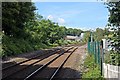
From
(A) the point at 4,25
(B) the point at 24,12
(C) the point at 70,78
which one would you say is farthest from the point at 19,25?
(C) the point at 70,78

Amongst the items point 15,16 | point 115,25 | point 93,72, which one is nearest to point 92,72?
point 93,72

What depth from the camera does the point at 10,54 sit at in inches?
1478

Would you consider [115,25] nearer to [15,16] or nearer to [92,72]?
[92,72]

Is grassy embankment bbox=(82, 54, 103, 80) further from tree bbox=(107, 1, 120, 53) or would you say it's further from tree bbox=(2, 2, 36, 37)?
tree bbox=(2, 2, 36, 37)

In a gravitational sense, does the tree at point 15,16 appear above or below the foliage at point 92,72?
above

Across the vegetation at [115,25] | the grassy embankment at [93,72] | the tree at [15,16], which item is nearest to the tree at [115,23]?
the vegetation at [115,25]

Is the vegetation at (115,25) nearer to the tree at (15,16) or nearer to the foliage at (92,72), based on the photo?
the foliage at (92,72)

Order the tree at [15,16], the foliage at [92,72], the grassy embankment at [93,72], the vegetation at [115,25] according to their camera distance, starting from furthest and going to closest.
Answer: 1. the tree at [15,16]
2. the foliage at [92,72]
3. the grassy embankment at [93,72]
4. the vegetation at [115,25]

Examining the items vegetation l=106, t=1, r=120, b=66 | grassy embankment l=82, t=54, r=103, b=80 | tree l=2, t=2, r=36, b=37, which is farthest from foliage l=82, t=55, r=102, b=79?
tree l=2, t=2, r=36, b=37

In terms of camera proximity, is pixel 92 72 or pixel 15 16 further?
pixel 15 16

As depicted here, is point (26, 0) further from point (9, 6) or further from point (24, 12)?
point (9, 6)

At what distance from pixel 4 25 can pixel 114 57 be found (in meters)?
32.5

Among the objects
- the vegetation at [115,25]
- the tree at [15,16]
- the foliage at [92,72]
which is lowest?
the foliage at [92,72]

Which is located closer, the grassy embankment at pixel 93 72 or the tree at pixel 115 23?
the tree at pixel 115 23
